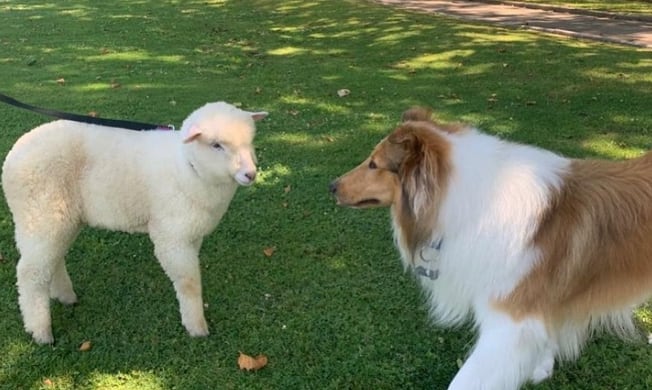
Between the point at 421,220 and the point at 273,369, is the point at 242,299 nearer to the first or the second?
the point at 273,369

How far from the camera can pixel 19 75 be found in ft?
31.2

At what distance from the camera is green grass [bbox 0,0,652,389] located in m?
3.62

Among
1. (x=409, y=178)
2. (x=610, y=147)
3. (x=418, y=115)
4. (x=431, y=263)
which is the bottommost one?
(x=610, y=147)

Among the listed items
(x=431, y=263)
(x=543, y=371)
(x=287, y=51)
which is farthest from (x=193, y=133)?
(x=287, y=51)

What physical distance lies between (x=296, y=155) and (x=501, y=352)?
3659 millimetres

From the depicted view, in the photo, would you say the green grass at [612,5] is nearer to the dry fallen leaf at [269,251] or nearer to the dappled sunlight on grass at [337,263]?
the dappled sunlight on grass at [337,263]

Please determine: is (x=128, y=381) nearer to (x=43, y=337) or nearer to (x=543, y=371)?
(x=43, y=337)

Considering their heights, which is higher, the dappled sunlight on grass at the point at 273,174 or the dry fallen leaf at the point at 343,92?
the dry fallen leaf at the point at 343,92

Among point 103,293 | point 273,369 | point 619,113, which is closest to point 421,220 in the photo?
point 273,369

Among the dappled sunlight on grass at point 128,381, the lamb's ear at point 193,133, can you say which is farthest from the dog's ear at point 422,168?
the dappled sunlight on grass at point 128,381

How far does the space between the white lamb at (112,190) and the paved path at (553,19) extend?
32.2 feet

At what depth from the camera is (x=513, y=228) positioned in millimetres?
2928

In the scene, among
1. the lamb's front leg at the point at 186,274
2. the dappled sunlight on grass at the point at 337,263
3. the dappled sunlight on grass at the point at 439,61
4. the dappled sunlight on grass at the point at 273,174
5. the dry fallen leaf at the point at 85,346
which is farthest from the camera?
the dappled sunlight on grass at the point at 439,61

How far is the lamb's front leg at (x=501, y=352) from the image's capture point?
303cm
